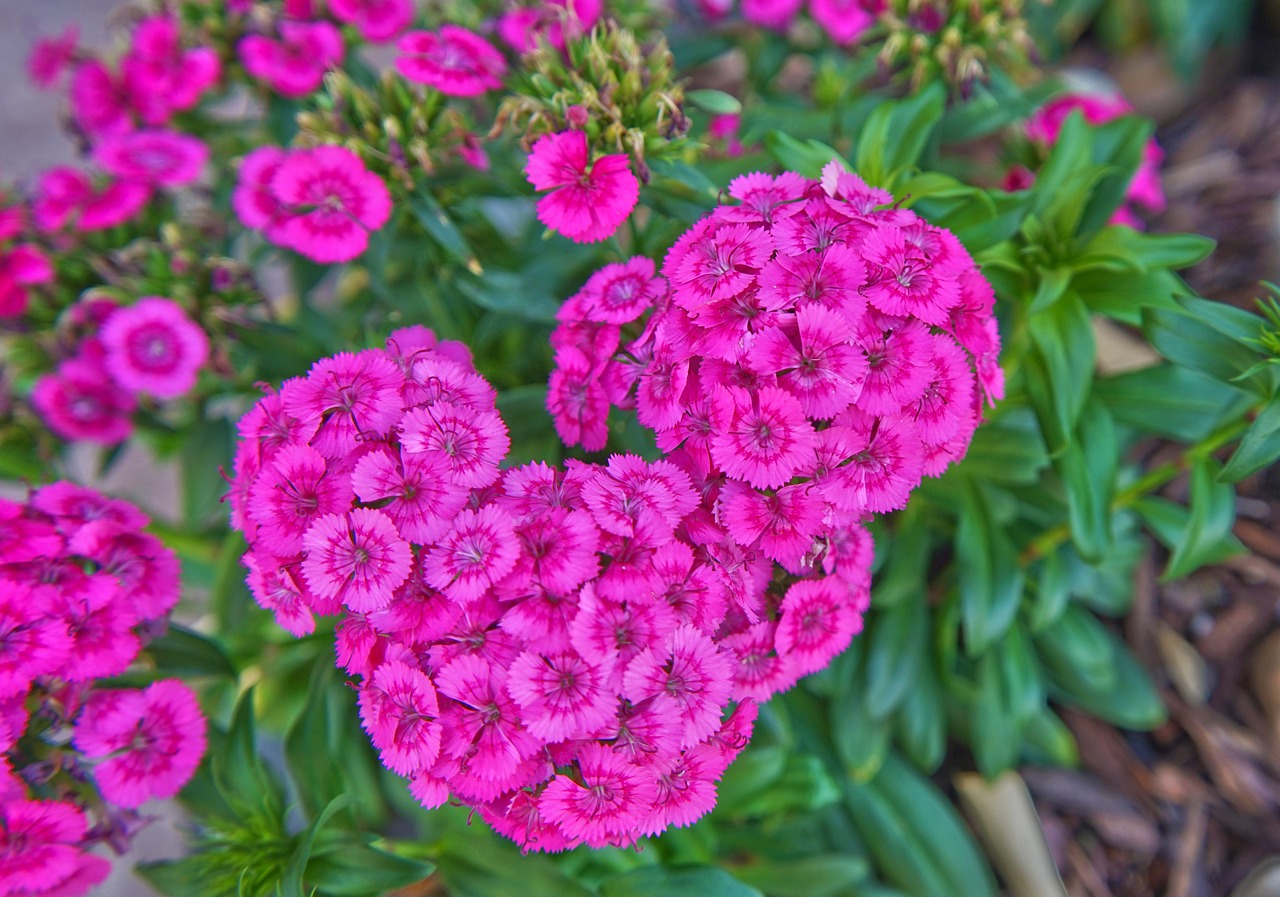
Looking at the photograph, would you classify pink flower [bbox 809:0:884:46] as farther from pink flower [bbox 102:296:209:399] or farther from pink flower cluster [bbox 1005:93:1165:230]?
pink flower [bbox 102:296:209:399]

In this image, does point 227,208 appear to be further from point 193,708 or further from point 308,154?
point 193,708

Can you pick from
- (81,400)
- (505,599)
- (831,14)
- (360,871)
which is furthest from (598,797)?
(831,14)

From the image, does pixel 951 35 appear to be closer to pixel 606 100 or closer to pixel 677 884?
pixel 606 100

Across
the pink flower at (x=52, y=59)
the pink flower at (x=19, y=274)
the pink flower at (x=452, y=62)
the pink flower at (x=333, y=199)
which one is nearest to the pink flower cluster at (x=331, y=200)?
the pink flower at (x=333, y=199)

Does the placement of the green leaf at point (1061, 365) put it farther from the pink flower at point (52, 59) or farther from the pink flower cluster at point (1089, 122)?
the pink flower at point (52, 59)

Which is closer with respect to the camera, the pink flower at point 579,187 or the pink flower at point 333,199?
the pink flower at point 579,187

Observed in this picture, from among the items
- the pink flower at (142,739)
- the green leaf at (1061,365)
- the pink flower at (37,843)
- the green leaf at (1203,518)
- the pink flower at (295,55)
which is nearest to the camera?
the pink flower at (37,843)

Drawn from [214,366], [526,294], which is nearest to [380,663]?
[526,294]

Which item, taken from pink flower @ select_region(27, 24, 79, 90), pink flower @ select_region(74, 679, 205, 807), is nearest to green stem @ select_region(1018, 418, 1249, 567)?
pink flower @ select_region(74, 679, 205, 807)
